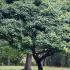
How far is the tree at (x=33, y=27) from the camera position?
12.1 meters

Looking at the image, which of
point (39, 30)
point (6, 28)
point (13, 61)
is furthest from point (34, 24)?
point (13, 61)

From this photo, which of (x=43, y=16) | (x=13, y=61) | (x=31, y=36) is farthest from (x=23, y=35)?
(x=13, y=61)

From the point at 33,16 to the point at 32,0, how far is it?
1.05 meters

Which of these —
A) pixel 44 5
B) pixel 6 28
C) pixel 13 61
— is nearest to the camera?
pixel 6 28

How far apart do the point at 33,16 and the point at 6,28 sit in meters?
1.35

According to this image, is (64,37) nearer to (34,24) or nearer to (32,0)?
(34,24)

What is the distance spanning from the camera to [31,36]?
40.8 feet

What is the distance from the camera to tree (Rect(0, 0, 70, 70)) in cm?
1212

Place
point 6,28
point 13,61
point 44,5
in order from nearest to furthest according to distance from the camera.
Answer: point 6,28
point 44,5
point 13,61

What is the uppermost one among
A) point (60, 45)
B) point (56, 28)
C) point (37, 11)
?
point (37, 11)

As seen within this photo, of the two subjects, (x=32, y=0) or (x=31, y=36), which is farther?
(x=32, y=0)

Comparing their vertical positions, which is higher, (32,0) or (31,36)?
(32,0)

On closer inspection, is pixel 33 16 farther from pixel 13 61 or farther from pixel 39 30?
pixel 13 61

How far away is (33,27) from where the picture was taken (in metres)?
12.4
